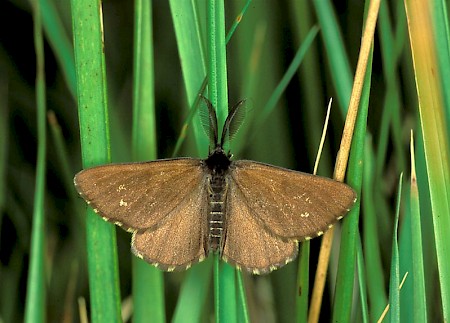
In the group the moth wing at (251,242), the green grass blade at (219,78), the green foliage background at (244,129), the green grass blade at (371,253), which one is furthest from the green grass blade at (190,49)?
the green grass blade at (371,253)

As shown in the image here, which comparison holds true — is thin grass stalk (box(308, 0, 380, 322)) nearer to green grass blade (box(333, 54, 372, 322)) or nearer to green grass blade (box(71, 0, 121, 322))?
green grass blade (box(333, 54, 372, 322))

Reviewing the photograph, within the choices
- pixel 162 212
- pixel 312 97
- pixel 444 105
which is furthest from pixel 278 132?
pixel 444 105

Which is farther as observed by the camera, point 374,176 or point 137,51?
point 374,176

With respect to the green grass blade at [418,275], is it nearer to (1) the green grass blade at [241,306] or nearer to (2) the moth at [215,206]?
(2) the moth at [215,206]

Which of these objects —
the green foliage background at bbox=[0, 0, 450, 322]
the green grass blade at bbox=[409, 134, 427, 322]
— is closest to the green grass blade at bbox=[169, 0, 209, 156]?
the green foliage background at bbox=[0, 0, 450, 322]

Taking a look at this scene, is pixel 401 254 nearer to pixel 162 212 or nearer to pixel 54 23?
pixel 162 212

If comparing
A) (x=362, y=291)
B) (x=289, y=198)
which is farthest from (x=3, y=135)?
(x=362, y=291)

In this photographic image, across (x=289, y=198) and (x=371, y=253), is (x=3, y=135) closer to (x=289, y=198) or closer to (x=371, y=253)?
(x=289, y=198)
